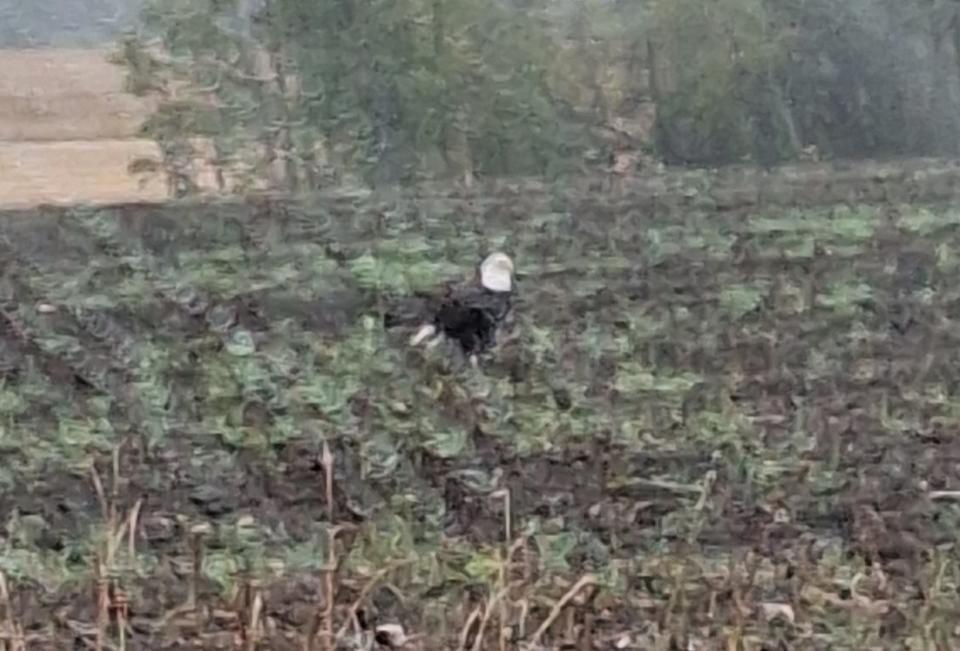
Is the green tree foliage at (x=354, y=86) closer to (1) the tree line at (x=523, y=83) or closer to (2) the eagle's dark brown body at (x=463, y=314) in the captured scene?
(1) the tree line at (x=523, y=83)

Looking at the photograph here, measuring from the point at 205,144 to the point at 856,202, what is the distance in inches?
26.8

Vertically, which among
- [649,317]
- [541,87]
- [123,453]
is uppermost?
[541,87]

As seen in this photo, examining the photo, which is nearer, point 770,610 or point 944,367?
point 770,610

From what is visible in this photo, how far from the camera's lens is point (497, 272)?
1504 millimetres

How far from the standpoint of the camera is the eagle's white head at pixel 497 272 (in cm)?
150

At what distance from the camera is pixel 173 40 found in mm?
1484

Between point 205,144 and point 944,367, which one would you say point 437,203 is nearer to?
point 205,144

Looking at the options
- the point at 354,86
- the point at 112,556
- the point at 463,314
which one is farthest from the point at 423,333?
the point at 112,556

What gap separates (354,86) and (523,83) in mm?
174

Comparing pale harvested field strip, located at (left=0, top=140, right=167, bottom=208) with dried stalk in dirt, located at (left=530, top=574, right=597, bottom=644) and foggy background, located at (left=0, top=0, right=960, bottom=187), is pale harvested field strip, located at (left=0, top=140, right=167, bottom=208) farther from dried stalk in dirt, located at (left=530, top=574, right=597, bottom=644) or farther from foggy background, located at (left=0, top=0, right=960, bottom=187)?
dried stalk in dirt, located at (left=530, top=574, right=597, bottom=644)

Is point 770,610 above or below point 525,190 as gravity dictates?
below

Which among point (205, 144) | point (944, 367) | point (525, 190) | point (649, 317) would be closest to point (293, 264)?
point (205, 144)

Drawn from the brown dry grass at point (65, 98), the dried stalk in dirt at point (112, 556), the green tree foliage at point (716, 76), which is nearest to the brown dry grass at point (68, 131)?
the brown dry grass at point (65, 98)

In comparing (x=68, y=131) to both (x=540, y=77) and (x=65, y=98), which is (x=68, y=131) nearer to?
A: (x=65, y=98)
